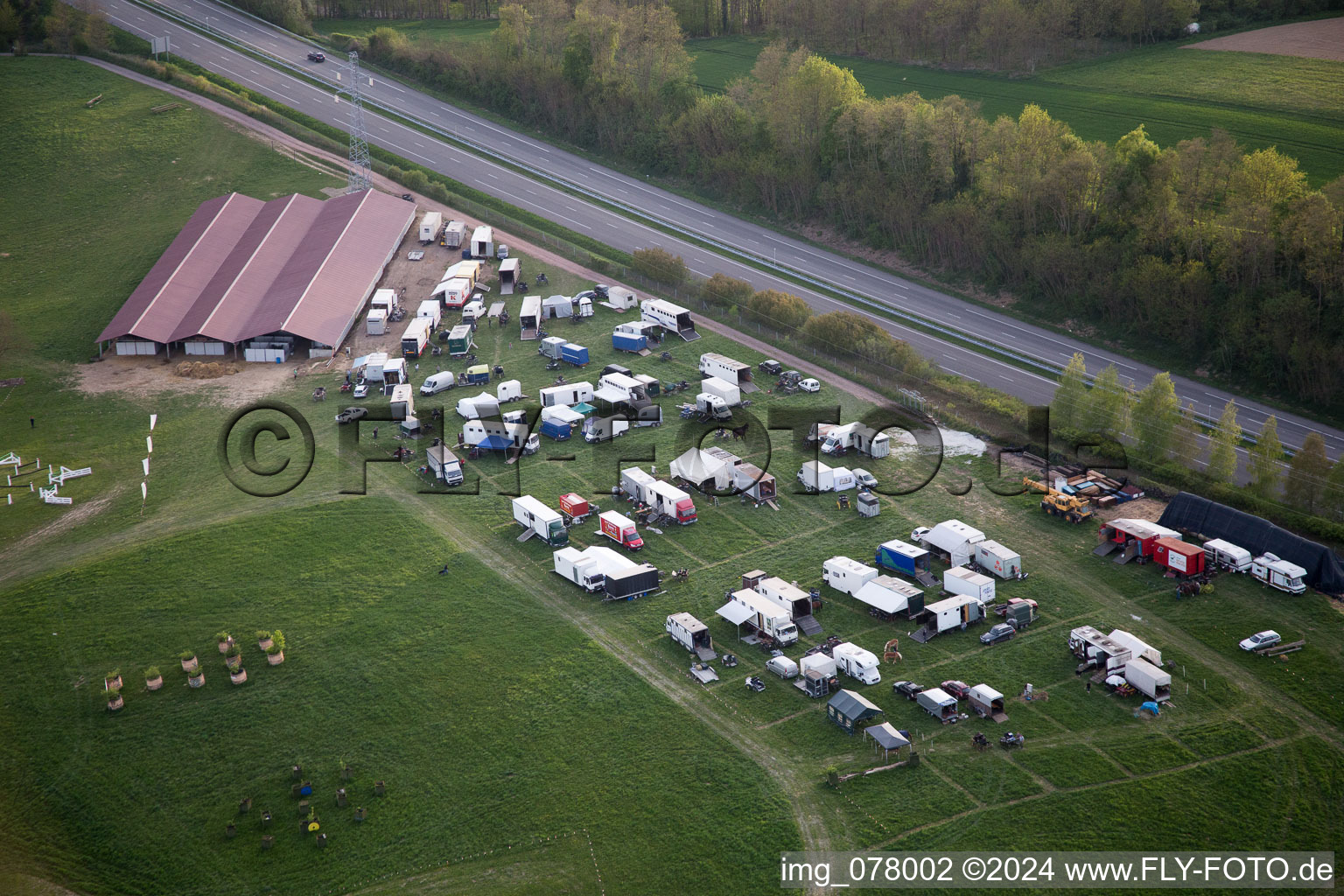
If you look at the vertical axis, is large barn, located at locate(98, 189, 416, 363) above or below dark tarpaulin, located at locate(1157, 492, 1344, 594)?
above

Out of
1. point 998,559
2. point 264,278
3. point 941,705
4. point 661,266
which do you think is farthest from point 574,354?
point 941,705

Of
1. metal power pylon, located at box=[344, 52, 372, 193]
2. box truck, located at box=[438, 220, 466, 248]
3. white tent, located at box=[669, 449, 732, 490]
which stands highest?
metal power pylon, located at box=[344, 52, 372, 193]

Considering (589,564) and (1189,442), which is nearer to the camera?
(589,564)

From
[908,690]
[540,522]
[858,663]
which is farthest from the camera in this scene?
[540,522]

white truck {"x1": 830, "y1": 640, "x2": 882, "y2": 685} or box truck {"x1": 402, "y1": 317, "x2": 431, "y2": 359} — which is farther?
box truck {"x1": 402, "y1": 317, "x2": 431, "y2": 359}

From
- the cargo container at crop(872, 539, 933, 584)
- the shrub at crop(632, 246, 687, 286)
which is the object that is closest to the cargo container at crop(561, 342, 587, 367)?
the shrub at crop(632, 246, 687, 286)

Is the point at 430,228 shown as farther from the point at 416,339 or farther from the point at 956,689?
the point at 956,689

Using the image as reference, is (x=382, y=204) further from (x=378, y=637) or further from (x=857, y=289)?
(x=378, y=637)

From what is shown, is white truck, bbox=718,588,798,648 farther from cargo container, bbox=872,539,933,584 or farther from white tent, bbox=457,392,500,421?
white tent, bbox=457,392,500,421
